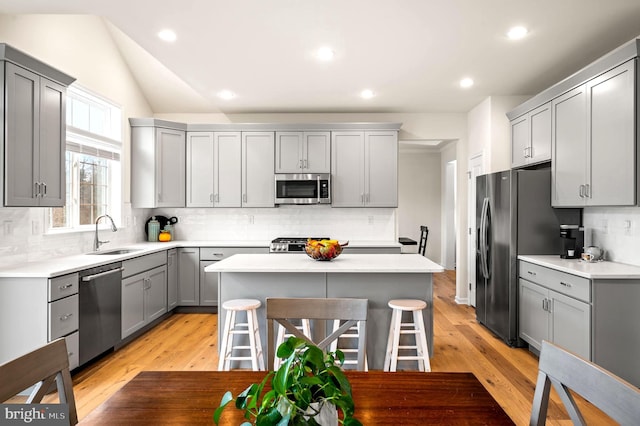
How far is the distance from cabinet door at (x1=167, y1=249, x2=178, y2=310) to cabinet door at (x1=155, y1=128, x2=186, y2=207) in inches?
28.1

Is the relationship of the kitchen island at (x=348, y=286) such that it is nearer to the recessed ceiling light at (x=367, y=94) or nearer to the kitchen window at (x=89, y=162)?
the kitchen window at (x=89, y=162)

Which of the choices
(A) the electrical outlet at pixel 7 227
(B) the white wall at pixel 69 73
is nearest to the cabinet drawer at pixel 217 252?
(B) the white wall at pixel 69 73

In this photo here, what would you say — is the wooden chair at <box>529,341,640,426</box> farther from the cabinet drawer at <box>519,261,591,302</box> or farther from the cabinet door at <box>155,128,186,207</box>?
the cabinet door at <box>155,128,186,207</box>

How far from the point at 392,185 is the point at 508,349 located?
246cm

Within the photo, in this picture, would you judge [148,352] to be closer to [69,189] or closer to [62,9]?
[69,189]

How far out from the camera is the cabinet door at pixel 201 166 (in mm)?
5453

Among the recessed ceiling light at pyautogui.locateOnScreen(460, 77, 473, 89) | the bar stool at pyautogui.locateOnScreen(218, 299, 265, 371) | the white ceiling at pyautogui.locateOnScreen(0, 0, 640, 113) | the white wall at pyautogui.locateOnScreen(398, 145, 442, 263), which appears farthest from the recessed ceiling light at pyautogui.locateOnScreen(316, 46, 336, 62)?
the white wall at pyautogui.locateOnScreen(398, 145, 442, 263)

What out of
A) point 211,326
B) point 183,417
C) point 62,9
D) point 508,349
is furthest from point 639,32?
point 211,326

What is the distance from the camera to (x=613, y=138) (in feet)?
9.70

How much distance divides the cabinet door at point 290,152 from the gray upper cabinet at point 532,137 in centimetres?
267

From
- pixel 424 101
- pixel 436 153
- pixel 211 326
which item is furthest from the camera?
pixel 436 153

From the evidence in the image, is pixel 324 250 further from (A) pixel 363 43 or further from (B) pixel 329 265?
(A) pixel 363 43

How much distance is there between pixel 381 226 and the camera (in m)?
5.68

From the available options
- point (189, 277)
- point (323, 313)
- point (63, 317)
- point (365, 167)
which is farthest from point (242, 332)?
point (365, 167)
